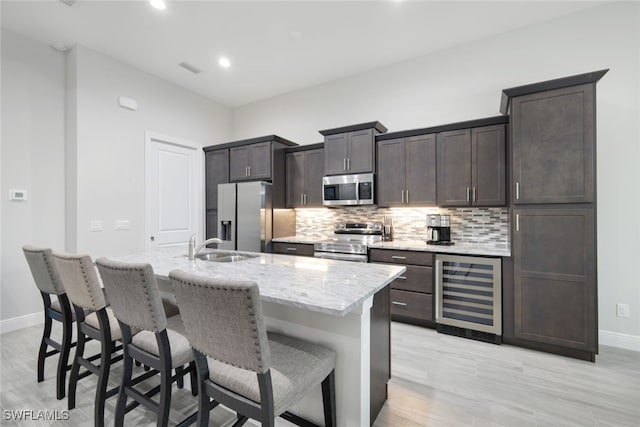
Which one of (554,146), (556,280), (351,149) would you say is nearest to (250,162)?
(351,149)

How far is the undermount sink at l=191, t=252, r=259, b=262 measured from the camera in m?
2.52

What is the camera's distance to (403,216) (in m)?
3.84

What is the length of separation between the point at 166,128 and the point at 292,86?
2046mm

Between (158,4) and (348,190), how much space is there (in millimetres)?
2793

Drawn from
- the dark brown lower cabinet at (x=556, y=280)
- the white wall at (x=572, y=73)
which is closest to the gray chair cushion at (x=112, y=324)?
the dark brown lower cabinet at (x=556, y=280)

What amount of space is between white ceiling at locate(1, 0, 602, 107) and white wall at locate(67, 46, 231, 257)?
26cm

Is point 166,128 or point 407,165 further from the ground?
point 166,128

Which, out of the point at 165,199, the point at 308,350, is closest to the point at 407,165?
the point at 308,350

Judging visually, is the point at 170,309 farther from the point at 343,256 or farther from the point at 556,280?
the point at 556,280

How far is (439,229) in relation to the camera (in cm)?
342

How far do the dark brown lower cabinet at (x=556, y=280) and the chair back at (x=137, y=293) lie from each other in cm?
288

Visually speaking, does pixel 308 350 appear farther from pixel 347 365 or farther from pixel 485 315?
pixel 485 315

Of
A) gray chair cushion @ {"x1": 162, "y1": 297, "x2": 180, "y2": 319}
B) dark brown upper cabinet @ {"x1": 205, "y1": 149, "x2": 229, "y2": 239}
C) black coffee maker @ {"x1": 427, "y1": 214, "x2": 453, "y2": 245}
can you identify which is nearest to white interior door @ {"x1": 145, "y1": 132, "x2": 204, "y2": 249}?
dark brown upper cabinet @ {"x1": 205, "y1": 149, "x2": 229, "y2": 239}

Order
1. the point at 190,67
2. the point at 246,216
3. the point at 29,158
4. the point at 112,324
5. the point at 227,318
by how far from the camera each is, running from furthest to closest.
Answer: the point at 246,216, the point at 190,67, the point at 29,158, the point at 112,324, the point at 227,318
